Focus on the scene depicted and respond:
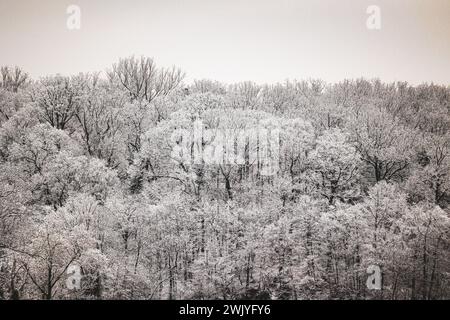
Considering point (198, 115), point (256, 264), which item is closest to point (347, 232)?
point (256, 264)

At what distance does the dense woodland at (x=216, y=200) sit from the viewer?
32531mm

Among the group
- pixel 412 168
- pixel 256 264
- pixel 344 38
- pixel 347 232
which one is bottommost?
pixel 256 264

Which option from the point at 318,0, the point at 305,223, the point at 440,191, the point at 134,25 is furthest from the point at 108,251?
the point at 318,0

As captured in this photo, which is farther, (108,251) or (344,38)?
(344,38)

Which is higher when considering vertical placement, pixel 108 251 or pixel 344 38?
pixel 344 38

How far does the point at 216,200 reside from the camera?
1674 inches

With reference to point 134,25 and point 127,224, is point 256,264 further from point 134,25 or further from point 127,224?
point 134,25

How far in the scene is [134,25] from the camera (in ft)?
208

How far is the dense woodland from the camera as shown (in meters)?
32.5

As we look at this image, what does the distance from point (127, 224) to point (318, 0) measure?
46.2 meters
